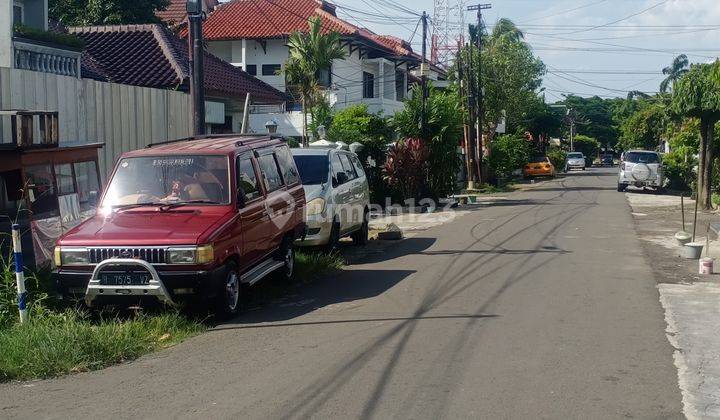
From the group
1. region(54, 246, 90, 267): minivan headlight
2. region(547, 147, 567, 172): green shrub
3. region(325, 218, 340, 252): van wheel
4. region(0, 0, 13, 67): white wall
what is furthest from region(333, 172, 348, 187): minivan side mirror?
region(547, 147, 567, 172): green shrub

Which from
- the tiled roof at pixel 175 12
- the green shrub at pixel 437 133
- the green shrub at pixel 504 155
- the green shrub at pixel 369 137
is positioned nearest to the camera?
the green shrub at pixel 369 137

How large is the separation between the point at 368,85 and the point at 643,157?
14365mm

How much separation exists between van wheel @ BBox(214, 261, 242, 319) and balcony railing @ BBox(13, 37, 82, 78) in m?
6.74

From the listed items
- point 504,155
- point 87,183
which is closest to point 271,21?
point 504,155

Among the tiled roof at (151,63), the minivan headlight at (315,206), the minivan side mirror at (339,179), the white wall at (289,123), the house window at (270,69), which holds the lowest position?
the minivan headlight at (315,206)

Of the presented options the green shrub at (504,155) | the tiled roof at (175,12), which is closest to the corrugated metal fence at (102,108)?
the tiled roof at (175,12)

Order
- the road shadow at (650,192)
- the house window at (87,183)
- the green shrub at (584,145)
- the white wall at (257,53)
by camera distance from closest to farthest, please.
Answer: the house window at (87,183), the road shadow at (650,192), the white wall at (257,53), the green shrub at (584,145)

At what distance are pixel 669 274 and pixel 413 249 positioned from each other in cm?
486

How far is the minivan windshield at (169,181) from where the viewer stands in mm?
10023

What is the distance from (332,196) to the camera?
14.4 meters

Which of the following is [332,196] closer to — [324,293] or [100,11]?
[324,293]

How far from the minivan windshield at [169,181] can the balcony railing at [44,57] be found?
15.5 feet

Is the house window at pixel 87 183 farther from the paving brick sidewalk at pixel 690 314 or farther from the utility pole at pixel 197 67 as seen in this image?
the paving brick sidewalk at pixel 690 314

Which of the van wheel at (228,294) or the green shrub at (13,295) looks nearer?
the green shrub at (13,295)
